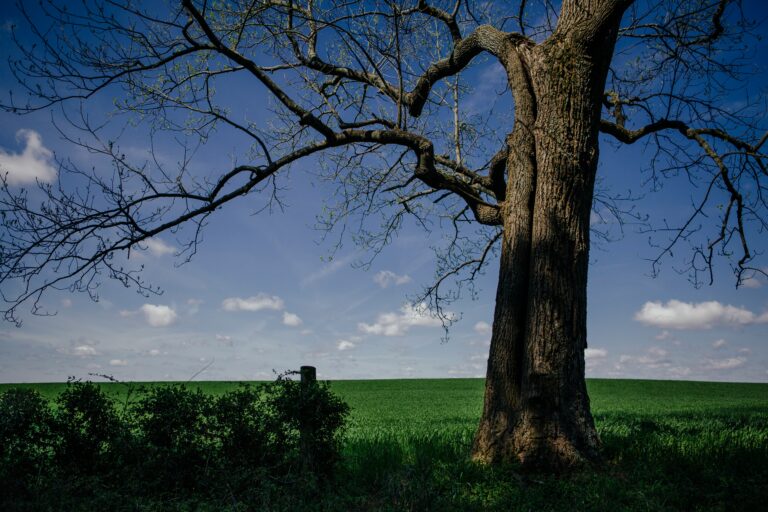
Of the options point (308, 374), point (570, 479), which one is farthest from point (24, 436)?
point (570, 479)

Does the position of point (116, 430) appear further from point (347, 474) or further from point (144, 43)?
point (144, 43)

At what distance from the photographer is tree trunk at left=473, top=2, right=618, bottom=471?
23.4ft

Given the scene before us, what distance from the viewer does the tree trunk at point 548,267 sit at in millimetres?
7117

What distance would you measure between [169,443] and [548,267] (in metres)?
5.73

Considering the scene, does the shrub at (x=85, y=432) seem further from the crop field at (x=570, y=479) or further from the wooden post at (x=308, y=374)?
the wooden post at (x=308, y=374)

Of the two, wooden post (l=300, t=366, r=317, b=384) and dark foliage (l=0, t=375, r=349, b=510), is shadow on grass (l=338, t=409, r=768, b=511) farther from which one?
wooden post (l=300, t=366, r=317, b=384)

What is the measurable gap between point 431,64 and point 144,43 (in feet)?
17.6

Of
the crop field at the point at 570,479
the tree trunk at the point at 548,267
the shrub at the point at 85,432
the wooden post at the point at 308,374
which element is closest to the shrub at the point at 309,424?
the crop field at the point at 570,479

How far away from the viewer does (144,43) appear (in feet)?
27.2

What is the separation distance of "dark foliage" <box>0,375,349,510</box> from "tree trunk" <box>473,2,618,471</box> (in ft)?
7.82

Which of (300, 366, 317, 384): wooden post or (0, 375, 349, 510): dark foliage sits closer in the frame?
(0, 375, 349, 510): dark foliage

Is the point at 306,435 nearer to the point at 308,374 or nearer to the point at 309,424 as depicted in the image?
the point at 309,424

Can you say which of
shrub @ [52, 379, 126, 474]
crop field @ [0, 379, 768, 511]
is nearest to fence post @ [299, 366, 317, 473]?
crop field @ [0, 379, 768, 511]

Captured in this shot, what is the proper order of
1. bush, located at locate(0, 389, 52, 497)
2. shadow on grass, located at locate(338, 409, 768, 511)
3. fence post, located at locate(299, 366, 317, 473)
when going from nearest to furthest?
shadow on grass, located at locate(338, 409, 768, 511) < fence post, located at locate(299, 366, 317, 473) < bush, located at locate(0, 389, 52, 497)
